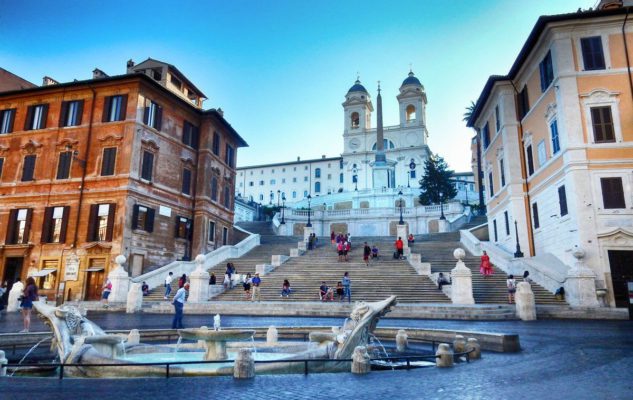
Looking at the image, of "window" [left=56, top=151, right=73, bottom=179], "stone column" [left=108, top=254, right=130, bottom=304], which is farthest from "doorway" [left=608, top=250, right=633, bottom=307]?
"window" [left=56, top=151, right=73, bottom=179]

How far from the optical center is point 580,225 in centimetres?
2058

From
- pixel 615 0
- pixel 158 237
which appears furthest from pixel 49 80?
pixel 615 0

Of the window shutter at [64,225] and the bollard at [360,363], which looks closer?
the bollard at [360,363]

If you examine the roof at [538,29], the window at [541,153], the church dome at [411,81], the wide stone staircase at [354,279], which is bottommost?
the wide stone staircase at [354,279]

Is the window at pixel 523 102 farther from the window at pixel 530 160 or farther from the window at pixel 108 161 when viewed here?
the window at pixel 108 161

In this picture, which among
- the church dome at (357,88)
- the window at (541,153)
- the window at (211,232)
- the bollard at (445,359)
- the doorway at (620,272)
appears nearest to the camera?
the bollard at (445,359)

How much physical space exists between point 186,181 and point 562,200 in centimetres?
2533

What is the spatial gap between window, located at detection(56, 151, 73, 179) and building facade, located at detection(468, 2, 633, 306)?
2952cm

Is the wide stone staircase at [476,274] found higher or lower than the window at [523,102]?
lower

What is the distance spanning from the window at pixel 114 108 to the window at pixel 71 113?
2086mm

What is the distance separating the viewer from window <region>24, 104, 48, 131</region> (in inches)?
1268

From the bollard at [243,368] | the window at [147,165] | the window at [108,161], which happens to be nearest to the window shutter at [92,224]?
the window at [108,161]

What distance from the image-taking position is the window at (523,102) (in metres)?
27.6

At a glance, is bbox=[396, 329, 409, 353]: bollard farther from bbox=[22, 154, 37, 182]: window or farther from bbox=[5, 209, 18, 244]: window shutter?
bbox=[22, 154, 37, 182]: window
